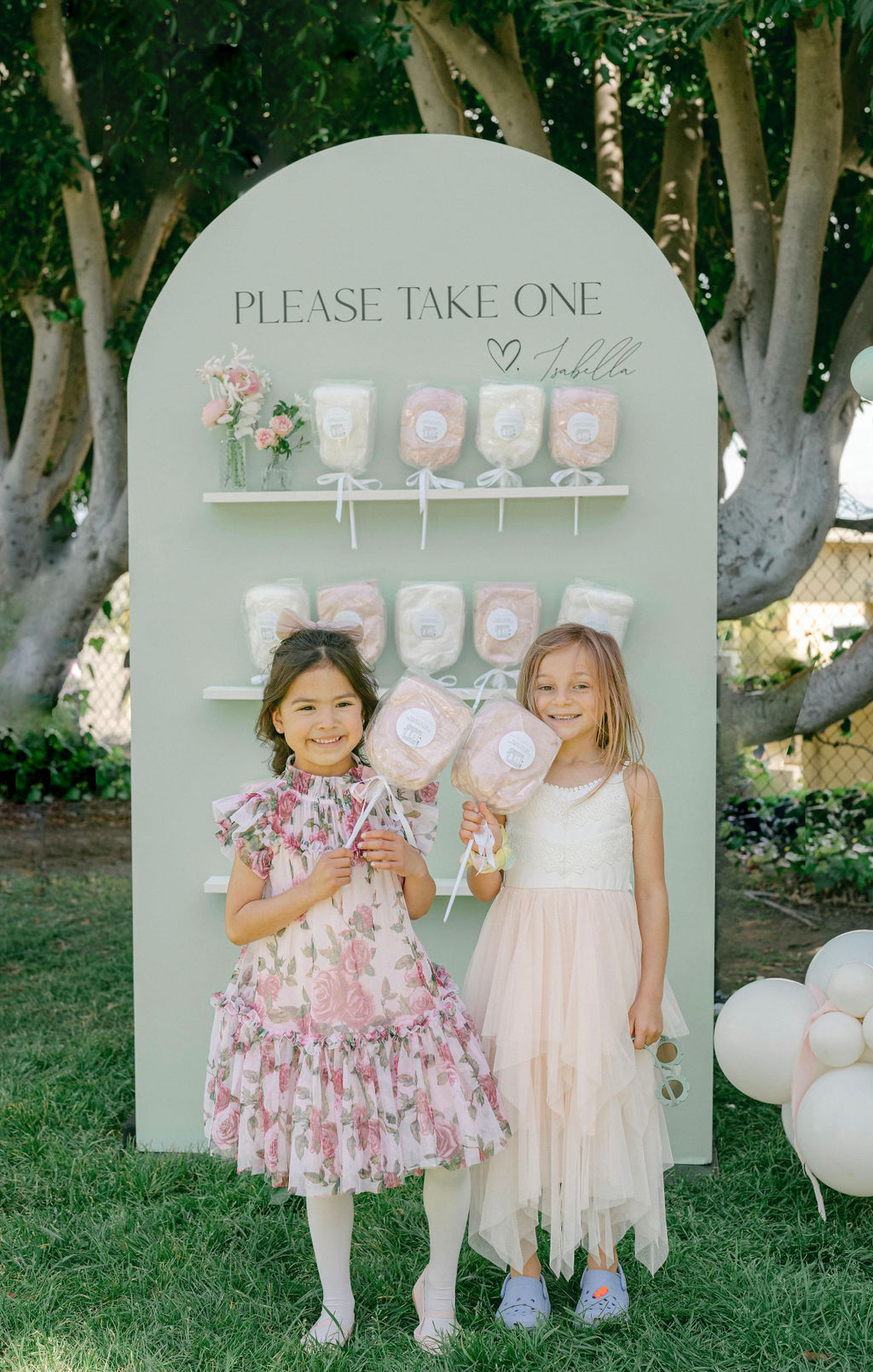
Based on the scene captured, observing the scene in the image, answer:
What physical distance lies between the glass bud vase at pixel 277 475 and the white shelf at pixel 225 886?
3.21ft

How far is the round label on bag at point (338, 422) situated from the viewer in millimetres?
2844

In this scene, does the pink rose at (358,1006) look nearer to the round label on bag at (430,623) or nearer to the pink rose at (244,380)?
the round label on bag at (430,623)

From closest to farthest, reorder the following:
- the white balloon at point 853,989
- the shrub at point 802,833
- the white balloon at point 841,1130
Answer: the white balloon at point 841,1130, the white balloon at point 853,989, the shrub at point 802,833

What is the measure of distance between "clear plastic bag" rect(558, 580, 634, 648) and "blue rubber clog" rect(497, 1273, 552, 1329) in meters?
1.37

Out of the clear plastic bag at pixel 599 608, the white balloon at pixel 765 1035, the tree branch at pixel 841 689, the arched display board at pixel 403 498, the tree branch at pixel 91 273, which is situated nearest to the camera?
the white balloon at pixel 765 1035

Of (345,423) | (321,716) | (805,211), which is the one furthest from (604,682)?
(805,211)

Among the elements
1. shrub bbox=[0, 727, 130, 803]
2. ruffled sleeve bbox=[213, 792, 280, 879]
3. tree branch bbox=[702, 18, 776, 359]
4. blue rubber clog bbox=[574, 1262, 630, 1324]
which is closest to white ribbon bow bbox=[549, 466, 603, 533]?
ruffled sleeve bbox=[213, 792, 280, 879]

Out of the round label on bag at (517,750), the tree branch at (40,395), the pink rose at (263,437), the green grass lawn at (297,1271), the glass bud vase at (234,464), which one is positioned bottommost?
the green grass lawn at (297,1271)

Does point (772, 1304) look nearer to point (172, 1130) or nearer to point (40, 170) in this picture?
point (172, 1130)

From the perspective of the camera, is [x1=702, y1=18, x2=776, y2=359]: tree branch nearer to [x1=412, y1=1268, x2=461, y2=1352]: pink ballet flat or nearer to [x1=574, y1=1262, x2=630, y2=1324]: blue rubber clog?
[x1=574, y1=1262, x2=630, y2=1324]: blue rubber clog

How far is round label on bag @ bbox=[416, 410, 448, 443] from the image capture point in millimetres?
2826

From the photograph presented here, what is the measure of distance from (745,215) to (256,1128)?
3.90m

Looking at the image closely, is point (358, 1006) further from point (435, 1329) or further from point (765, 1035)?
point (765, 1035)

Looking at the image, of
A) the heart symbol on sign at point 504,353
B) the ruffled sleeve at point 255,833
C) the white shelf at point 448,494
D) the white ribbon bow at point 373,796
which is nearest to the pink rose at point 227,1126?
the ruffled sleeve at point 255,833
